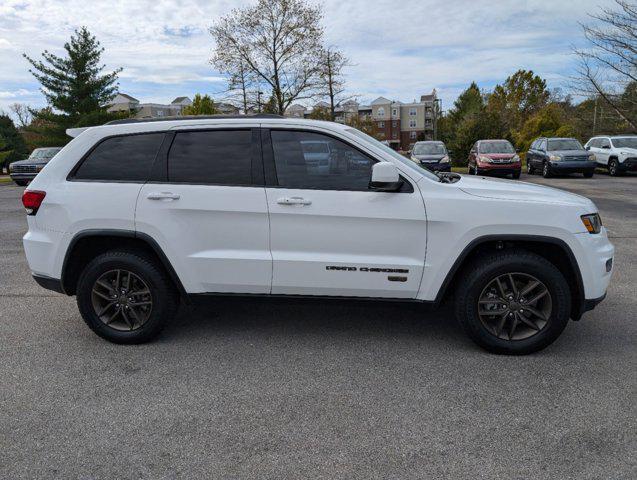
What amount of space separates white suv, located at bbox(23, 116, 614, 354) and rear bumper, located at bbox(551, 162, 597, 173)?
1822cm

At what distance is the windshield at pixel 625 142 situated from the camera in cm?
2139

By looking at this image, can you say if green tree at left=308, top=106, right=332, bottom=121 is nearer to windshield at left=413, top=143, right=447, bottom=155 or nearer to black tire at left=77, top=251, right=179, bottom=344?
windshield at left=413, top=143, right=447, bottom=155

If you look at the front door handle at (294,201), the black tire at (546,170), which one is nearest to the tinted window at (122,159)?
the front door handle at (294,201)

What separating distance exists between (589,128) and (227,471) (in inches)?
1664

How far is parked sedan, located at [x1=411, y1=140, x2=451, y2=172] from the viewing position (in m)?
19.7

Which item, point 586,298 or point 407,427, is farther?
point 586,298

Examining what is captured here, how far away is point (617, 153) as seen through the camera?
2123 centimetres

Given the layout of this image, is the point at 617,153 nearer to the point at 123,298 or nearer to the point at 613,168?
the point at 613,168

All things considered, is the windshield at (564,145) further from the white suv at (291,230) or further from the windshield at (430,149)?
the white suv at (291,230)

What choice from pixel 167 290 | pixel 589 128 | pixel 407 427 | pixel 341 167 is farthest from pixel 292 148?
pixel 589 128

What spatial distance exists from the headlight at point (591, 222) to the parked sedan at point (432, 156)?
15.6 m

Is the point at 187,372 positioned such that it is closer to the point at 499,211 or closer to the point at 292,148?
the point at 292,148

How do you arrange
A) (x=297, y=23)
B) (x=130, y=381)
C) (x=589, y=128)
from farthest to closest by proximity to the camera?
1. (x=589, y=128)
2. (x=297, y=23)
3. (x=130, y=381)

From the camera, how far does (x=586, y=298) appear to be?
3736 mm
